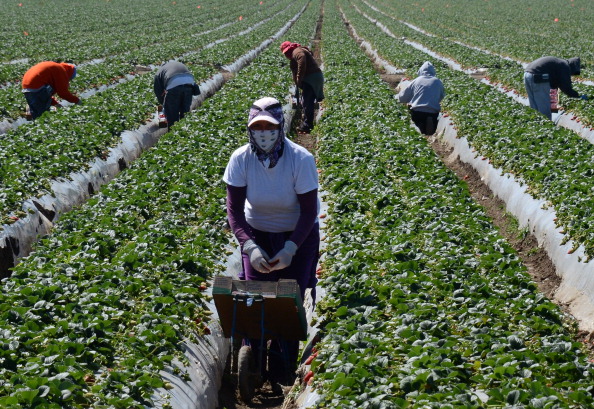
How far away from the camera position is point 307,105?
1669cm

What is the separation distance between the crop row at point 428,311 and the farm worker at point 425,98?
3530 millimetres

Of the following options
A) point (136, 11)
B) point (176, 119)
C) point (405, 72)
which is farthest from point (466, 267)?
point (136, 11)

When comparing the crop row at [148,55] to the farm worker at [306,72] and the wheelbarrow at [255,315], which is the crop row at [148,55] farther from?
the wheelbarrow at [255,315]

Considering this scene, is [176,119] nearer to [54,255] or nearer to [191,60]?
[54,255]

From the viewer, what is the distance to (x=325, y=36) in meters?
37.7

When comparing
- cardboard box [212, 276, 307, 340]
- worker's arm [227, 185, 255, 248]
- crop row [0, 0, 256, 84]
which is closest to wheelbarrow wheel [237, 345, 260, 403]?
cardboard box [212, 276, 307, 340]

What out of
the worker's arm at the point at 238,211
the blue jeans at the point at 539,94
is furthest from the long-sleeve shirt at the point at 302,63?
the worker's arm at the point at 238,211

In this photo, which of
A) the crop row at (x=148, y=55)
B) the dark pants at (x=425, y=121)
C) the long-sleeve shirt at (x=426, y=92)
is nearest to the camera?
the long-sleeve shirt at (x=426, y=92)

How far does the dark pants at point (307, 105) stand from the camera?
1625 centimetres

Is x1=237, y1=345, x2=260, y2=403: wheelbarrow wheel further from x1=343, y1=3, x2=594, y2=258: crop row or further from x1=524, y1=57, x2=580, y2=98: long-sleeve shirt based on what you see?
x1=524, y1=57, x2=580, y2=98: long-sleeve shirt

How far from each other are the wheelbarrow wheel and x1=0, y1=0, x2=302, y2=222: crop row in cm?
481

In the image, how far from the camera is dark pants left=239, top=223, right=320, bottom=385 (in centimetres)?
618

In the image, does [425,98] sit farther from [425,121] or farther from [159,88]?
[159,88]

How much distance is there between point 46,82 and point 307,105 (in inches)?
217
